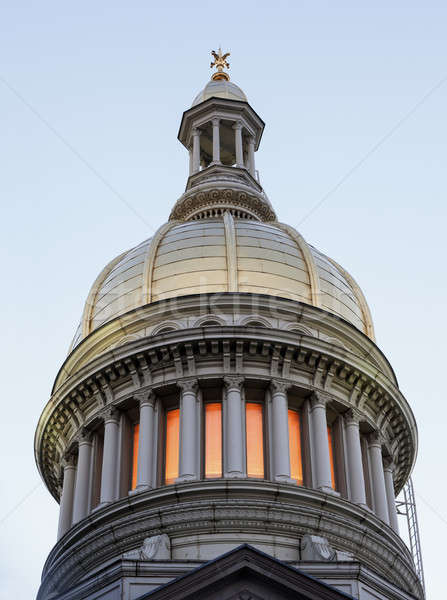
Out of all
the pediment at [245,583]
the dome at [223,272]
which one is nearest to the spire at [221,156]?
the dome at [223,272]

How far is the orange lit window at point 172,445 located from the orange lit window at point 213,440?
1043 mm

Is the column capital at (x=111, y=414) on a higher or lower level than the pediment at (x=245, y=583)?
higher

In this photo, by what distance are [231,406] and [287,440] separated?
2.20 metres

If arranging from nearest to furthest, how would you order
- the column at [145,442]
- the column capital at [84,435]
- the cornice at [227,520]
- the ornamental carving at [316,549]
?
the ornamental carving at [316,549]
the cornice at [227,520]
the column at [145,442]
the column capital at [84,435]

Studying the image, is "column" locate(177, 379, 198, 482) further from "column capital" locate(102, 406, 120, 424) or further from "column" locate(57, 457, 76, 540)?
"column" locate(57, 457, 76, 540)

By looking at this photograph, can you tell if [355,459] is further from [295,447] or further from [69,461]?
[69,461]

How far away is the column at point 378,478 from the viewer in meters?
39.8

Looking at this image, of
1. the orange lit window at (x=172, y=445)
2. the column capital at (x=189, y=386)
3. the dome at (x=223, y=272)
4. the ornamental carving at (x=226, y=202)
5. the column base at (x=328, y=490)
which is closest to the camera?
the column base at (x=328, y=490)

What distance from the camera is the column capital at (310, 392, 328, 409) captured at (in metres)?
39.3

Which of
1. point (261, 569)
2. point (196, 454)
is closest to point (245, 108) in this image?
point (196, 454)

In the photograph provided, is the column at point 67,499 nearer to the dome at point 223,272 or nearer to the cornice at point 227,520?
the cornice at point 227,520

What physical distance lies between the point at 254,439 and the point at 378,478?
518 cm

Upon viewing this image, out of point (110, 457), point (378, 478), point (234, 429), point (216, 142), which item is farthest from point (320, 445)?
point (216, 142)

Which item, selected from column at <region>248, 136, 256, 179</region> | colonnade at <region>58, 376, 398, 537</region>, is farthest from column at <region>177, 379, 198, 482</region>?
column at <region>248, 136, 256, 179</region>
